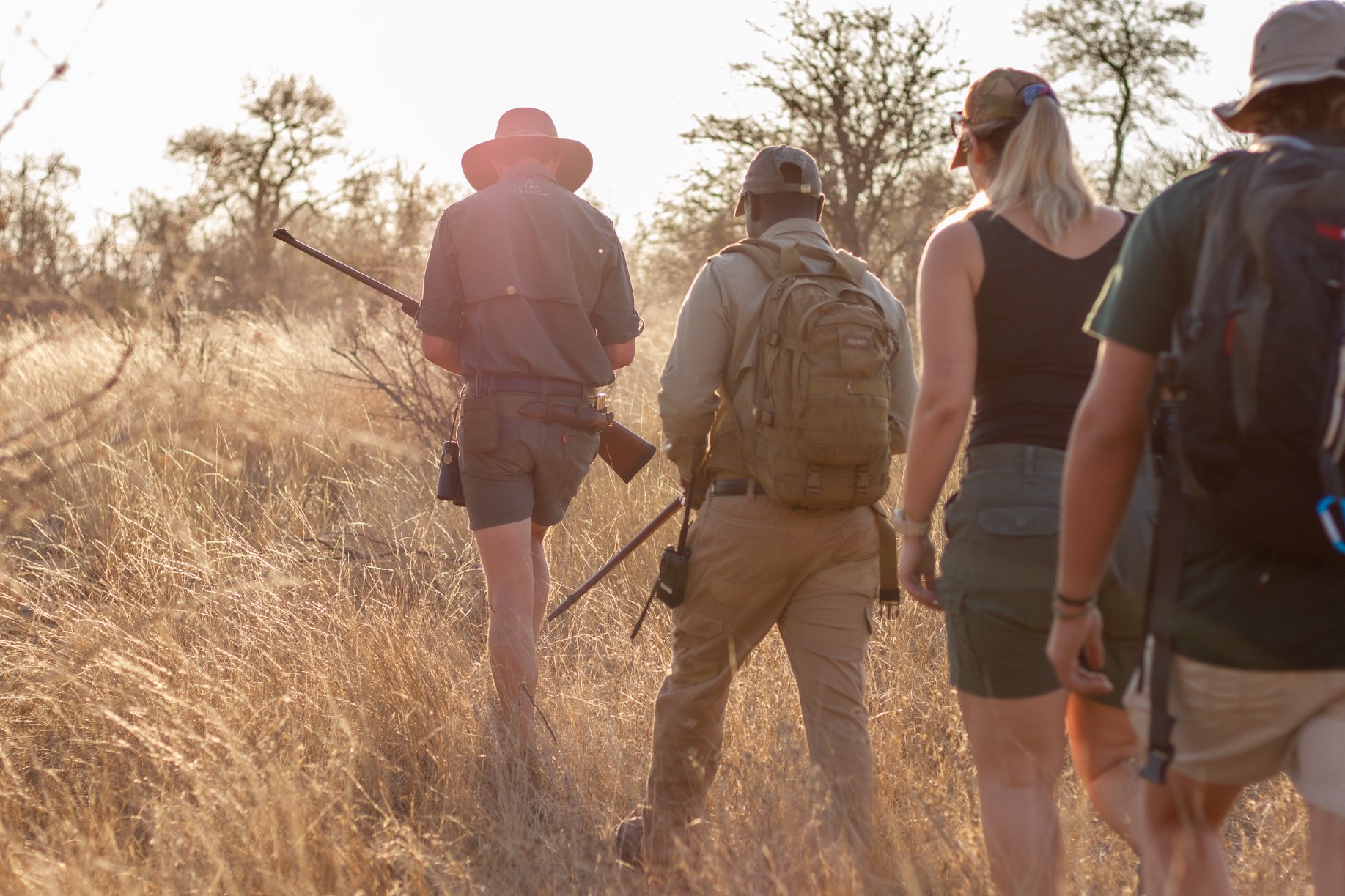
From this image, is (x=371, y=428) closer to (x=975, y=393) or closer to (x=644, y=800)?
(x=644, y=800)

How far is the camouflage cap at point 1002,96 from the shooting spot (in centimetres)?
213

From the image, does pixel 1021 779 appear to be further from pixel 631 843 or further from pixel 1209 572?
pixel 631 843

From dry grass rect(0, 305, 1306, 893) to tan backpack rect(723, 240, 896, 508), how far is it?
705 mm

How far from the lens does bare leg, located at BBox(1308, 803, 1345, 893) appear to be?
1.42m

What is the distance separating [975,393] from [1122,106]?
1848 centimetres

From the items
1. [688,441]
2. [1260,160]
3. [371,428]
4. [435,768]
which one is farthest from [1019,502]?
[371,428]

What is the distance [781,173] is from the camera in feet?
9.28

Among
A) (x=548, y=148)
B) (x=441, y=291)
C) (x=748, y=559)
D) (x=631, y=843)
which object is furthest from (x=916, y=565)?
(x=548, y=148)

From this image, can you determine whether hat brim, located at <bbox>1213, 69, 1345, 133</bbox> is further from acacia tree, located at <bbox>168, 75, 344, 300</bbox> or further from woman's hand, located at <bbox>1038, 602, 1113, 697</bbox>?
acacia tree, located at <bbox>168, 75, 344, 300</bbox>

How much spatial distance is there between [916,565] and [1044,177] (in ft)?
2.46

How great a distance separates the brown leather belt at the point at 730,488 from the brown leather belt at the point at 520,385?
2.86 ft

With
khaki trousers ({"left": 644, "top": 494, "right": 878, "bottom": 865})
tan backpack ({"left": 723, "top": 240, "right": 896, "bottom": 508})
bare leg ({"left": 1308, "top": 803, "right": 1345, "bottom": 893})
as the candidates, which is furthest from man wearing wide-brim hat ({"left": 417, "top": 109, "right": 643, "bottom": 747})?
bare leg ({"left": 1308, "top": 803, "right": 1345, "bottom": 893})

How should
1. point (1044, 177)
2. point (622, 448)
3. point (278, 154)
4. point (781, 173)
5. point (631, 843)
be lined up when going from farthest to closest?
point (278, 154)
point (622, 448)
point (631, 843)
point (781, 173)
point (1044, 177)

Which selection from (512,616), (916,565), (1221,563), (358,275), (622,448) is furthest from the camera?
(358,275)
